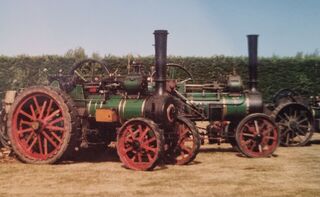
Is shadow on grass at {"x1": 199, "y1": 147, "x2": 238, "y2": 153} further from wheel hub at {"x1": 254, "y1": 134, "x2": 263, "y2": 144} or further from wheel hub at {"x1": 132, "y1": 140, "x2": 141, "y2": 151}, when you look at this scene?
wheel hub at {"x1": 132, "y1": 140, "x2": 141, "y2": 151}

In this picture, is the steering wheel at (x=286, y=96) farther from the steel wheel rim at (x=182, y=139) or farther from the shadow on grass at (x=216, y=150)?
the steel wheel rim at (x=182, y=139)

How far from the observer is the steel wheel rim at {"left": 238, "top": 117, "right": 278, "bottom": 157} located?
10.7 meters

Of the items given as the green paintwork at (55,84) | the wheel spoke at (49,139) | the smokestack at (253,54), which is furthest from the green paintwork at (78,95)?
the smokestack at (253,54)

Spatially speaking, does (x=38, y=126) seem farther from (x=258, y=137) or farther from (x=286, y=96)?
(x=286, y=96)

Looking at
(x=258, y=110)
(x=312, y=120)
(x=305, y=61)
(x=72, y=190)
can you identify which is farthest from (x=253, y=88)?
(x=305, y=61)

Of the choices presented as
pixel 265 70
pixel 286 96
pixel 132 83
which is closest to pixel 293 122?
pixel 286 96

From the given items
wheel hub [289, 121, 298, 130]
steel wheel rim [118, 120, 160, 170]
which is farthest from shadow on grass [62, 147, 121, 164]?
wheel hub [289, 121, 298, 130]

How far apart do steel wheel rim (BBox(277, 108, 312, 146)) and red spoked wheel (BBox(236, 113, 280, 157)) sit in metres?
2.28

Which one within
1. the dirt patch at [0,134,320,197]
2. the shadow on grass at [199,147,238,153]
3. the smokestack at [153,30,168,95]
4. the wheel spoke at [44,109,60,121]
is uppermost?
the smokestack at [153,30,168,95]

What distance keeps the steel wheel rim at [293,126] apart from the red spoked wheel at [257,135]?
2.28 metres

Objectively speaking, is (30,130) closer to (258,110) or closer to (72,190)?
(72,190)

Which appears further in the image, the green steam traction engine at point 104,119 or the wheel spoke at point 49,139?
the wheel spoke at point 49,139

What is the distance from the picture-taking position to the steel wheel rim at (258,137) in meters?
10.7

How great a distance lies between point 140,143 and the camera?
29.4 ft
